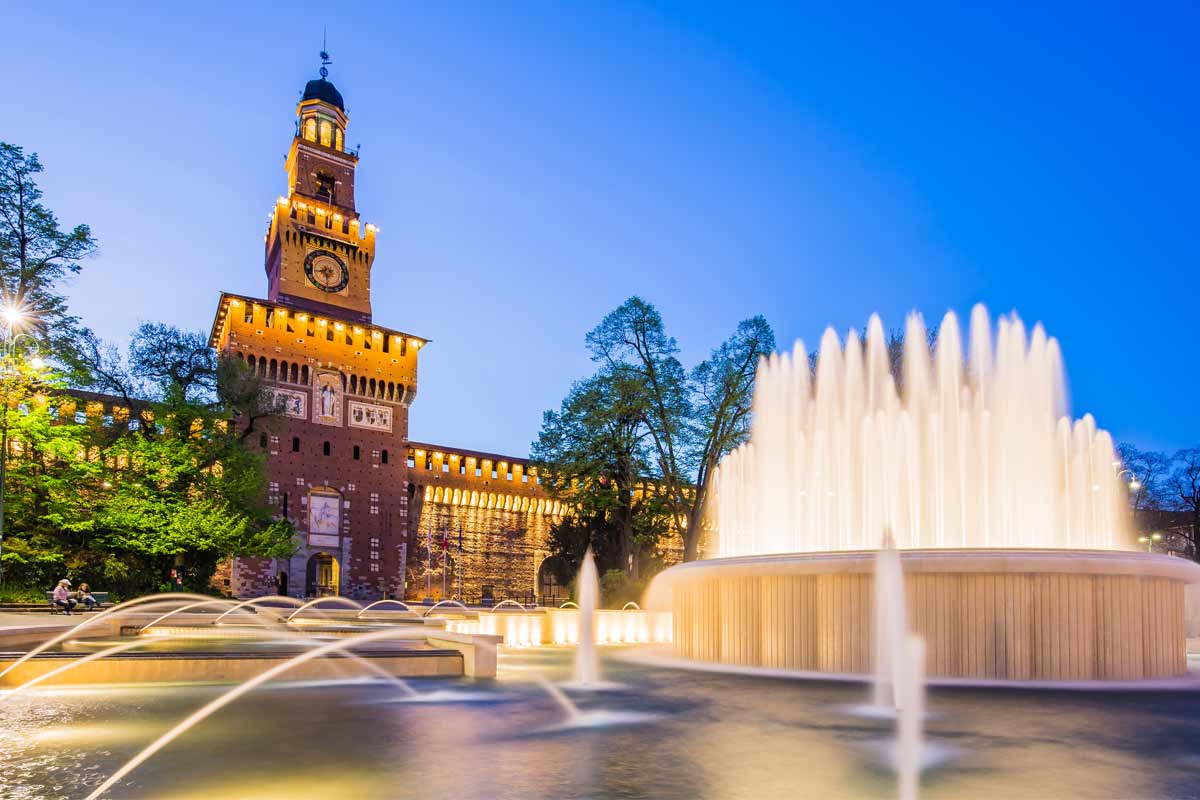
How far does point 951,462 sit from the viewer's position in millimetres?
12844

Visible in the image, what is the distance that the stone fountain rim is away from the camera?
951cm

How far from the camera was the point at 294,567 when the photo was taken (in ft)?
142

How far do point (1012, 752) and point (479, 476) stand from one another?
4674cm

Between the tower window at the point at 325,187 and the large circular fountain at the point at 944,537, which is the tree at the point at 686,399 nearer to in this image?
the large circular fountain at the point at 944,537

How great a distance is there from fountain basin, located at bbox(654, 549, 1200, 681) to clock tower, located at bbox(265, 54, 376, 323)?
41764 mm

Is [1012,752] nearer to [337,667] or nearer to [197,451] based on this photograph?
[337,667]

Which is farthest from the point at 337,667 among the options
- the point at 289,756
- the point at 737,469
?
the point at 737,469

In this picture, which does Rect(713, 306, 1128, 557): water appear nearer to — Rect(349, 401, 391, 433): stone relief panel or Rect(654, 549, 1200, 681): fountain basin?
Rect(654, 549, 1200, 681): fountain basin

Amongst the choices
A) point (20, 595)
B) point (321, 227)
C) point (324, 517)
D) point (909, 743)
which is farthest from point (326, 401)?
point (909, 743)

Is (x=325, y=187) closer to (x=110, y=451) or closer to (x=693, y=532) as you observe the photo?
(x=110, y=451)

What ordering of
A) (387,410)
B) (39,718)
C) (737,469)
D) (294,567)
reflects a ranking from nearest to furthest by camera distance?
(39,718), (737,469), (294,567), (387,410)

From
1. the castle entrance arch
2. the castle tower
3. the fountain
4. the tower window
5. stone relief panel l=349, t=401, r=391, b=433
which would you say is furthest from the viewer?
the tower window

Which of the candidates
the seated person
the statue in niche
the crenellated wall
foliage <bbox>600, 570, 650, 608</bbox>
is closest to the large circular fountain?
foliage <bbox>600, 570, 650, 608</bbox>

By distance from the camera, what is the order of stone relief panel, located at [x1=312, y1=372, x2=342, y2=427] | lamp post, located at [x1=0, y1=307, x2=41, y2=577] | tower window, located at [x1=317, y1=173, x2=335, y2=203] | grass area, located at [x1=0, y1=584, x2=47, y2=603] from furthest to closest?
tower window, located at [x1=317, y1=173, x2=335, y2=203]
stone relief panel, located at [x1=312, y1=372, x2=342, y2=427]
grass area, located at [x1=0, y1=584, x2=47, y2=603]
lamp post, located at [x1=0, y1=307, x2=41, y2=577]
